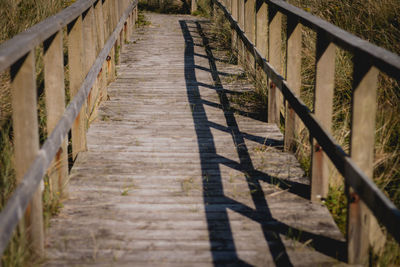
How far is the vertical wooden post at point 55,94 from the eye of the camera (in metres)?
3.98

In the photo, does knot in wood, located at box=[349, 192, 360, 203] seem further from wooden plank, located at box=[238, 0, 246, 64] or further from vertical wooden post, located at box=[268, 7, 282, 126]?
wooden plank, located at box=[238, 0, 246, 64]

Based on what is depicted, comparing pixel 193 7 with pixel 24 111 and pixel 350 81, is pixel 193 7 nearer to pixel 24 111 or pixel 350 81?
pixel 350 81

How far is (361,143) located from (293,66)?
1988mm

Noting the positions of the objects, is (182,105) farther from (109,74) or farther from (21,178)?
(21,178)

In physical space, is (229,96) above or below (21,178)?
below

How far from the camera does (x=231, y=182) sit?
4621 millimetres

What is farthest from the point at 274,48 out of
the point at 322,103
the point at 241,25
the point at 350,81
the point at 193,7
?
the point at 193,7

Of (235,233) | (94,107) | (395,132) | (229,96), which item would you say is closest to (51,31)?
(235,233)

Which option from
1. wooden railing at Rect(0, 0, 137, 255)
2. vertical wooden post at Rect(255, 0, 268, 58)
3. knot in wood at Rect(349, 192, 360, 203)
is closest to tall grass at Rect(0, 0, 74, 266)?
wooden railing at Rect(0, 0, 137, 255)

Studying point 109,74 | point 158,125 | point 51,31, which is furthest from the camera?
point 109,74

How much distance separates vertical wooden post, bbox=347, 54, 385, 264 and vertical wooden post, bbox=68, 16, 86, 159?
2.39 meters

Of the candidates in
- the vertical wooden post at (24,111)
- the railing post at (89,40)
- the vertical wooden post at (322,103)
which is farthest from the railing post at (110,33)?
the vertical wooden post at (24,111)

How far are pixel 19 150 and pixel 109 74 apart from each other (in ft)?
15.1

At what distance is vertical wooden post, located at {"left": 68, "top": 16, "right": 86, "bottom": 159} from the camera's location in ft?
15.9
